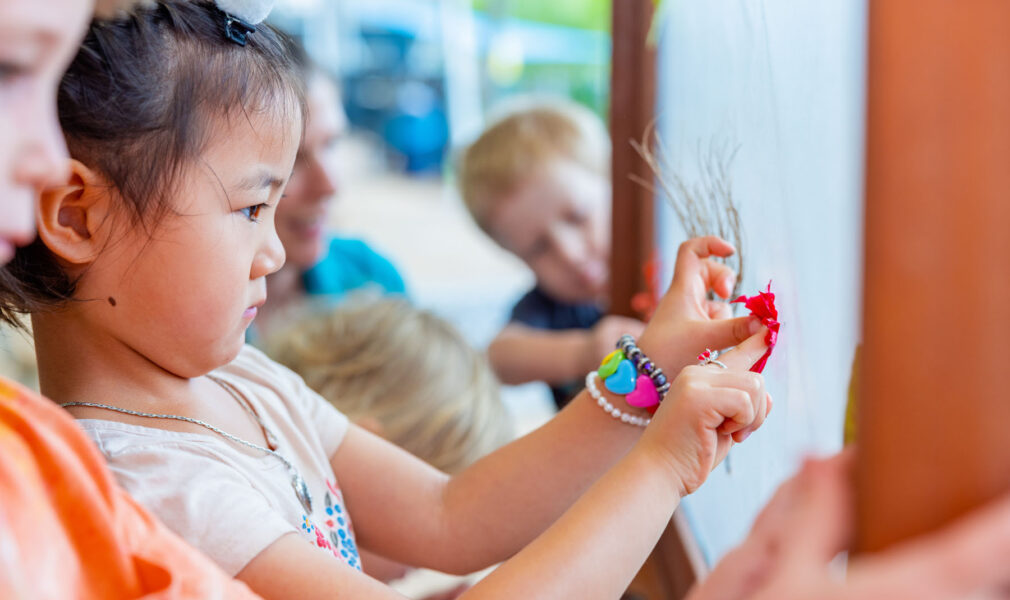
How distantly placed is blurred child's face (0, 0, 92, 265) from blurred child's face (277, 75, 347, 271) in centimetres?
110

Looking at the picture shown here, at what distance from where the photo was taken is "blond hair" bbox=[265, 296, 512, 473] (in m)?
1.00

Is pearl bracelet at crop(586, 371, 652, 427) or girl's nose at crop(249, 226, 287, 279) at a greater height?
girl's nose at crop(249, 226, 287, 279)

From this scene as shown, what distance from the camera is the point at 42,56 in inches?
13.7

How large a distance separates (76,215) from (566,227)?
108cm

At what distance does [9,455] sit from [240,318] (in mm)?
191

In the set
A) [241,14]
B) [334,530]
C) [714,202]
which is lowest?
[334,530]

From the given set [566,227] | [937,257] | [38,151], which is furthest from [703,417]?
[566,227]

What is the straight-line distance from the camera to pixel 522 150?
1570mm

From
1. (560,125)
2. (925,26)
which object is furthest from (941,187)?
(560,125)

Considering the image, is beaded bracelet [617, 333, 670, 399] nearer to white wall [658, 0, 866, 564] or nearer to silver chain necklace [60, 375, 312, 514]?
white wall [658, 0, 866, 564]

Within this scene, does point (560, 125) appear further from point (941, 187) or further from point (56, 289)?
point (941, 187)

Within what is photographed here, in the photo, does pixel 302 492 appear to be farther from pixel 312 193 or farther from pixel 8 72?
pixel 312 193

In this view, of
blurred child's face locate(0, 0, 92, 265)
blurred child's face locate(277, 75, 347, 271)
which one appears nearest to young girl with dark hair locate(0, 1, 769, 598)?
blurred child's face locate(0, 0, 92, 265)

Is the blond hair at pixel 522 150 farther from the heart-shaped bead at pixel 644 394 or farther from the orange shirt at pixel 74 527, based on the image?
the orange shirt at pixel 74 527
